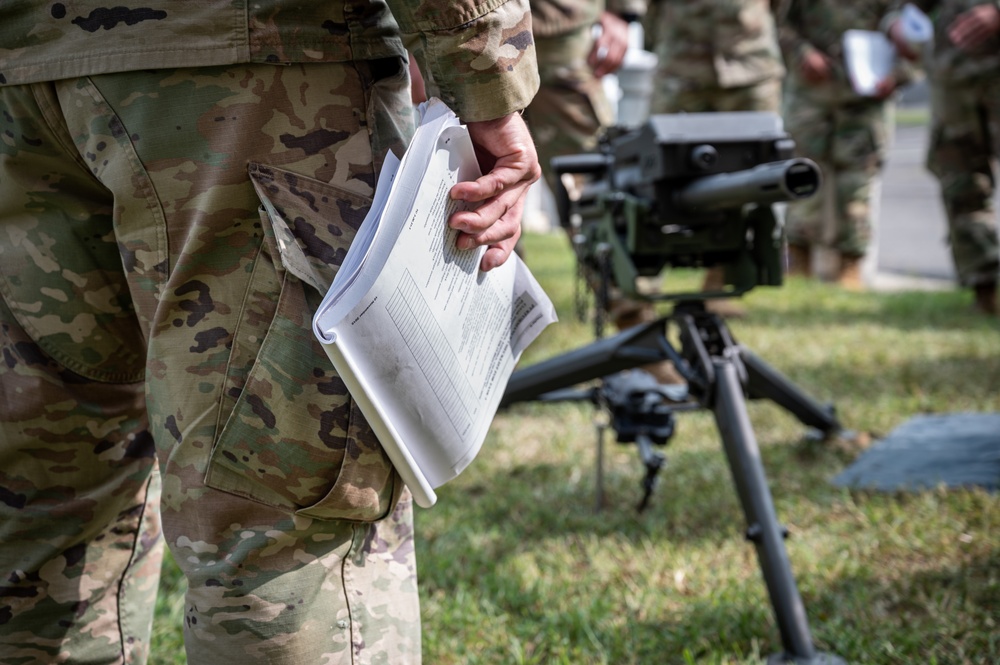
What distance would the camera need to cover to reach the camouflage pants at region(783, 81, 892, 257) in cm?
580

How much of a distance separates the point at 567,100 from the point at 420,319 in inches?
103

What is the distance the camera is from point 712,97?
4.59 metres

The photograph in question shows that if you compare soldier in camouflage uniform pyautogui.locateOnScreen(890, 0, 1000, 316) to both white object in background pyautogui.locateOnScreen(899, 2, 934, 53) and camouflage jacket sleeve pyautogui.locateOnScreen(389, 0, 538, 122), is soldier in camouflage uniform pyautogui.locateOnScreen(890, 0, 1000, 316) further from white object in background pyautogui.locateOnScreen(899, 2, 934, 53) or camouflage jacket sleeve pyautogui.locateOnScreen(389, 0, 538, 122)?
camouflage jacket sleeve pyautogui.locateOnScreen(389, 0, 538, 122)

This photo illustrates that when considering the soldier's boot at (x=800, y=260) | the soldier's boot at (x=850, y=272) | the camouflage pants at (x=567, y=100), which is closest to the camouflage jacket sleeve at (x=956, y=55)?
the soldier's boot at (x=850, y=272)

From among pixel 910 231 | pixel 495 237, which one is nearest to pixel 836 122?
pixel 910 231

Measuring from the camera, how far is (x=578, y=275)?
2.72 metres

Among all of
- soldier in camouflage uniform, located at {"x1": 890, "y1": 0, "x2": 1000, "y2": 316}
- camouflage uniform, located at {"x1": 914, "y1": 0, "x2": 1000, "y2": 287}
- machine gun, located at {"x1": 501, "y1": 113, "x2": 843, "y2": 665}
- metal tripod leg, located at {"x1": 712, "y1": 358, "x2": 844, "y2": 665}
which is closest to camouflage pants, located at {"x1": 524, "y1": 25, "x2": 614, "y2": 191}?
machine gun, located at {"x1": 501, "y1": 113, "x2": 843, "y2": 665}

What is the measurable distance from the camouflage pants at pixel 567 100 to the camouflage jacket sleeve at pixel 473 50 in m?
2.45

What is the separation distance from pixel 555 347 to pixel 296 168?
3.17m

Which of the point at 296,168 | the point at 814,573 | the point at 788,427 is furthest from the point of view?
the point at 788,427

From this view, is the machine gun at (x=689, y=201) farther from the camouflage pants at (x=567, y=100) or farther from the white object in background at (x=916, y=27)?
the white object in background at (x=916, y=27)

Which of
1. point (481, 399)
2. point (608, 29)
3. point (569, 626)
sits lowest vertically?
point (569, 626)

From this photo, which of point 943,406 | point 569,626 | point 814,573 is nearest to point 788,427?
point 943,406

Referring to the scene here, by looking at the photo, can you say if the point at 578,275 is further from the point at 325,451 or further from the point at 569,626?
the point at 325,451
